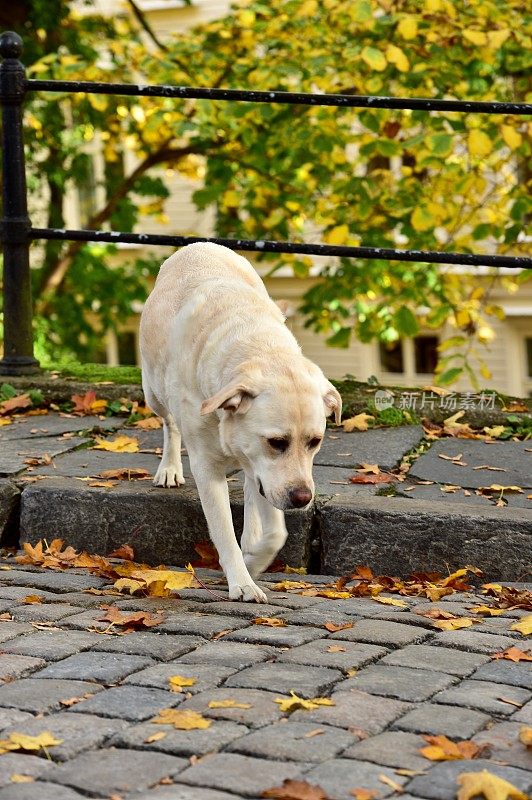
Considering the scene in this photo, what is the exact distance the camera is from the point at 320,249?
6.27 metres

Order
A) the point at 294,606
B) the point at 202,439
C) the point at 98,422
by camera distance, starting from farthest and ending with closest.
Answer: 1. the point at 98,422
2. the point at 202,439
3. the point at 294,606

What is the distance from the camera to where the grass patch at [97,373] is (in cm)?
693

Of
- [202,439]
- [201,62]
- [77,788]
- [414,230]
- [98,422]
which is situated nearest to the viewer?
[77,788]

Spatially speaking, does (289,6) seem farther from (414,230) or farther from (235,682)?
(235,682)

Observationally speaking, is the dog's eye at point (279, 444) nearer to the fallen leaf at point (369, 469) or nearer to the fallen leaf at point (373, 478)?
the fallen leaf at point (373, 478)

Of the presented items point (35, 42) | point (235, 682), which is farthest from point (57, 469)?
point (35, 42)

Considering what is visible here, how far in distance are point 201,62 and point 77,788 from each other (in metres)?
11.0

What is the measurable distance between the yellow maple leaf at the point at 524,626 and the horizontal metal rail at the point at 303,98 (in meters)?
2.68

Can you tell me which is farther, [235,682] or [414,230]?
[414,230]

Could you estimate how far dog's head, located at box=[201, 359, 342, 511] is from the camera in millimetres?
4160

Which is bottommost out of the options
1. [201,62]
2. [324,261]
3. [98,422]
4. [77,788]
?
[324,261]

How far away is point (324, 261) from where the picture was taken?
22.7 m

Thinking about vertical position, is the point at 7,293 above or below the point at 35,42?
Answer: below

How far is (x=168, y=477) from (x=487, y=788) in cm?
271
